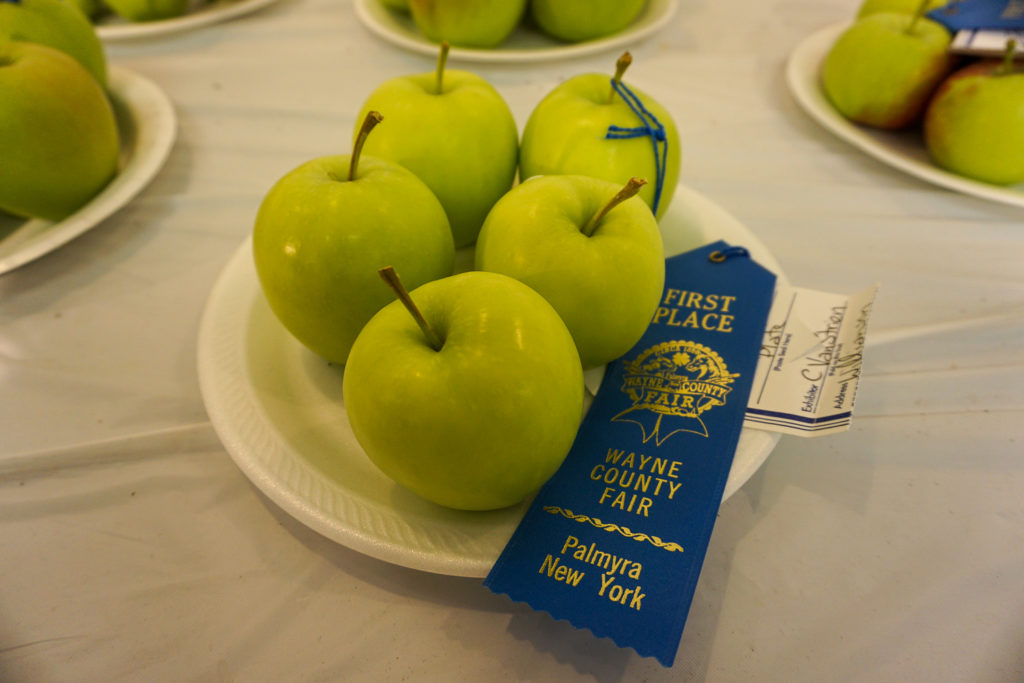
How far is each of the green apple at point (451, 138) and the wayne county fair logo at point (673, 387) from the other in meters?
0.22

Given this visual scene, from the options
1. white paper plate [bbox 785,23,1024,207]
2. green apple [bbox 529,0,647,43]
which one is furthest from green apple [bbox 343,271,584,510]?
green apple [bbox 529,0,647,43]

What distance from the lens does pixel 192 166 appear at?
2.58ft

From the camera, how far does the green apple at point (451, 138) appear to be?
50cm

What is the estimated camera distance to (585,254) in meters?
0.41

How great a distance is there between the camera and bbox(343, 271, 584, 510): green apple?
325 millimetres

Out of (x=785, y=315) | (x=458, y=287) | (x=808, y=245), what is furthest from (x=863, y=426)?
(x=458, y=287)

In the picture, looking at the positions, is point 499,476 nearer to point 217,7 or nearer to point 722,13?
point 722,13

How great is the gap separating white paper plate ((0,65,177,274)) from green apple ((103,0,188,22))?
0.19 metres

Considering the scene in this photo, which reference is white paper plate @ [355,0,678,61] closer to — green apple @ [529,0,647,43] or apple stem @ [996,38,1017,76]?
green apple @ [529,0,647,43]

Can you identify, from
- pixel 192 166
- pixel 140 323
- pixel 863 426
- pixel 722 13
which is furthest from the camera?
pixel 722 13

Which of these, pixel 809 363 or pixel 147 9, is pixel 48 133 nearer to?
pixel 147 9

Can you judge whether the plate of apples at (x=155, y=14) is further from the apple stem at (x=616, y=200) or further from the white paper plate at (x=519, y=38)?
the apple stem at (x=616, y=200)

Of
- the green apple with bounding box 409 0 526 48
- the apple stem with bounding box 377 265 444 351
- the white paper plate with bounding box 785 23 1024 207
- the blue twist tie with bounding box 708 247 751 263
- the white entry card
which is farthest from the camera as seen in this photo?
the green apple with bounding box 409 0 526 48

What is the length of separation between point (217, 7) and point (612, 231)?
113 cm
